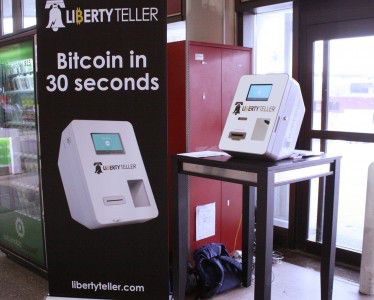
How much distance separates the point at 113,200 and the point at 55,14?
35.8 inches

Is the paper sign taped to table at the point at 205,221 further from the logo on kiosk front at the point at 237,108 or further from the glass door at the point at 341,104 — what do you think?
the logo on kiosk front at the point at 237,108

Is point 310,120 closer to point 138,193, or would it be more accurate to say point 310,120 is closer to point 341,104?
point 341,104

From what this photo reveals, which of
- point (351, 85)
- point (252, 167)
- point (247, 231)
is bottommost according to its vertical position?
point (247, 231)

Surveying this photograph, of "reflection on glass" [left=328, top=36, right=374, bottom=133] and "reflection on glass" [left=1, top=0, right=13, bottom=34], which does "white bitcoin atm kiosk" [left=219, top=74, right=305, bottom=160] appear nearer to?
"reflection on glass" [left=328, top=36, right=374, bottom=133]

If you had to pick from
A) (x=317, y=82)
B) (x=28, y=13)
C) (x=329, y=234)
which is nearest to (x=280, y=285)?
(x=329, y=234)

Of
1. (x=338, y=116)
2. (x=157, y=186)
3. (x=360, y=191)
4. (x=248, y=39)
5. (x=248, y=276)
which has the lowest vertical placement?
(x=248, y=276)

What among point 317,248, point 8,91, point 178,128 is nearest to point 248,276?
point 317,248

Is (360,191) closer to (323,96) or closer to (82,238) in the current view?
(323,96)

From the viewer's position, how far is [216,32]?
4.09 meters

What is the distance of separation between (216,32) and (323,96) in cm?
113

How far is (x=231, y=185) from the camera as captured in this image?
3.77m

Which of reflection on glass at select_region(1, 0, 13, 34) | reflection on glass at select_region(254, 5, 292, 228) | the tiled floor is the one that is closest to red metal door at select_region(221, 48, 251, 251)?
the tiled floor

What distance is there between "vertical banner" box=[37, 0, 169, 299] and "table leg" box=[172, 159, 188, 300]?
63 cm

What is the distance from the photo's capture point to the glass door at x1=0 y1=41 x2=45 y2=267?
11.6ft
